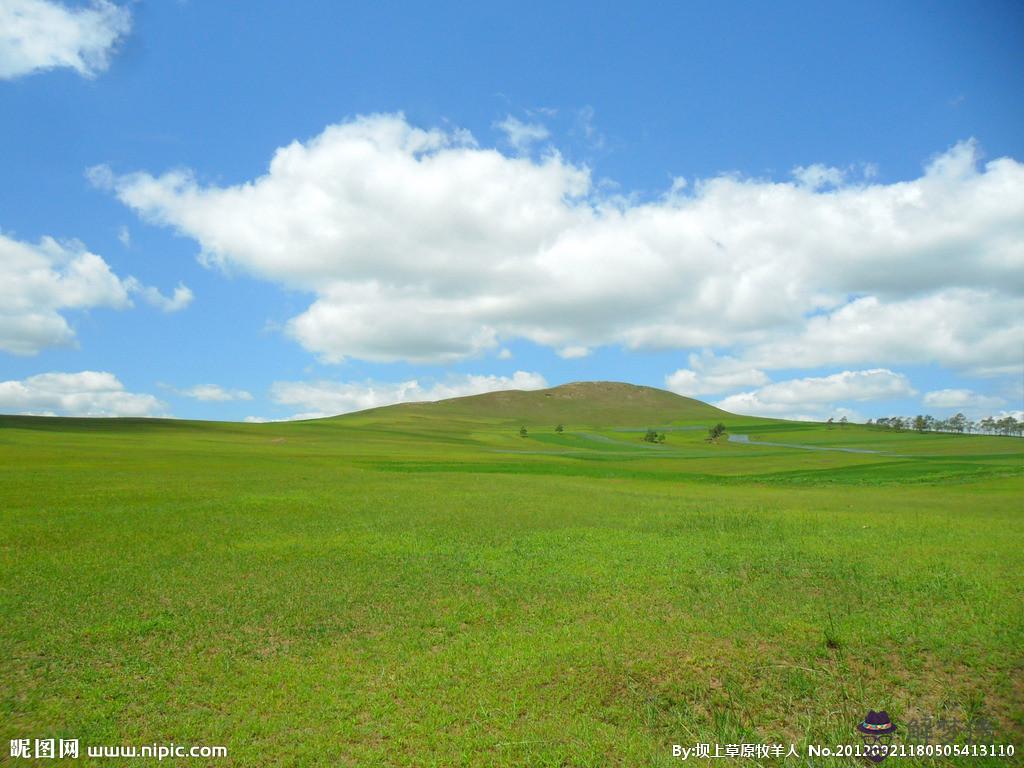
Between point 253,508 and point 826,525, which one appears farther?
point 253,508

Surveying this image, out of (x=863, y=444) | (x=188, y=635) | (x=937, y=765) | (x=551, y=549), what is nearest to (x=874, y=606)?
(x=937, y=765)

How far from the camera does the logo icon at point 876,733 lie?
9266 mm

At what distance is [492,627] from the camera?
14.5 meters

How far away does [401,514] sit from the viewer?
31.0 metres

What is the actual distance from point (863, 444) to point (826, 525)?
131 meters

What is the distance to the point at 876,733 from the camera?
9680 millimetres

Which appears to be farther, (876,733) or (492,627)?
(492,627)

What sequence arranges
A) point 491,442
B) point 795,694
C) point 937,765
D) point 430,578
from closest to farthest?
1. point 937,765
2. point 795,694
3. point 430,578
4. point 491,442

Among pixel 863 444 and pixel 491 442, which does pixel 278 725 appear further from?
pixel 863 444

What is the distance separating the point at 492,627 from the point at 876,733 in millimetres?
8010

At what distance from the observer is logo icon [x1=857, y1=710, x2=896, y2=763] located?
927 cm

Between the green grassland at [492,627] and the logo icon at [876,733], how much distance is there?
23cm

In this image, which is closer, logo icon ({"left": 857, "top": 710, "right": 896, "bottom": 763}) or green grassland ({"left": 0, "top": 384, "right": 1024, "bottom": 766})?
logo icon ({"left": 857, "top": 710, "right": 896, "bottom": 763})

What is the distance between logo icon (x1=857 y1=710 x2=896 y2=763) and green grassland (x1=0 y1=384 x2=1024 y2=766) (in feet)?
0.74
